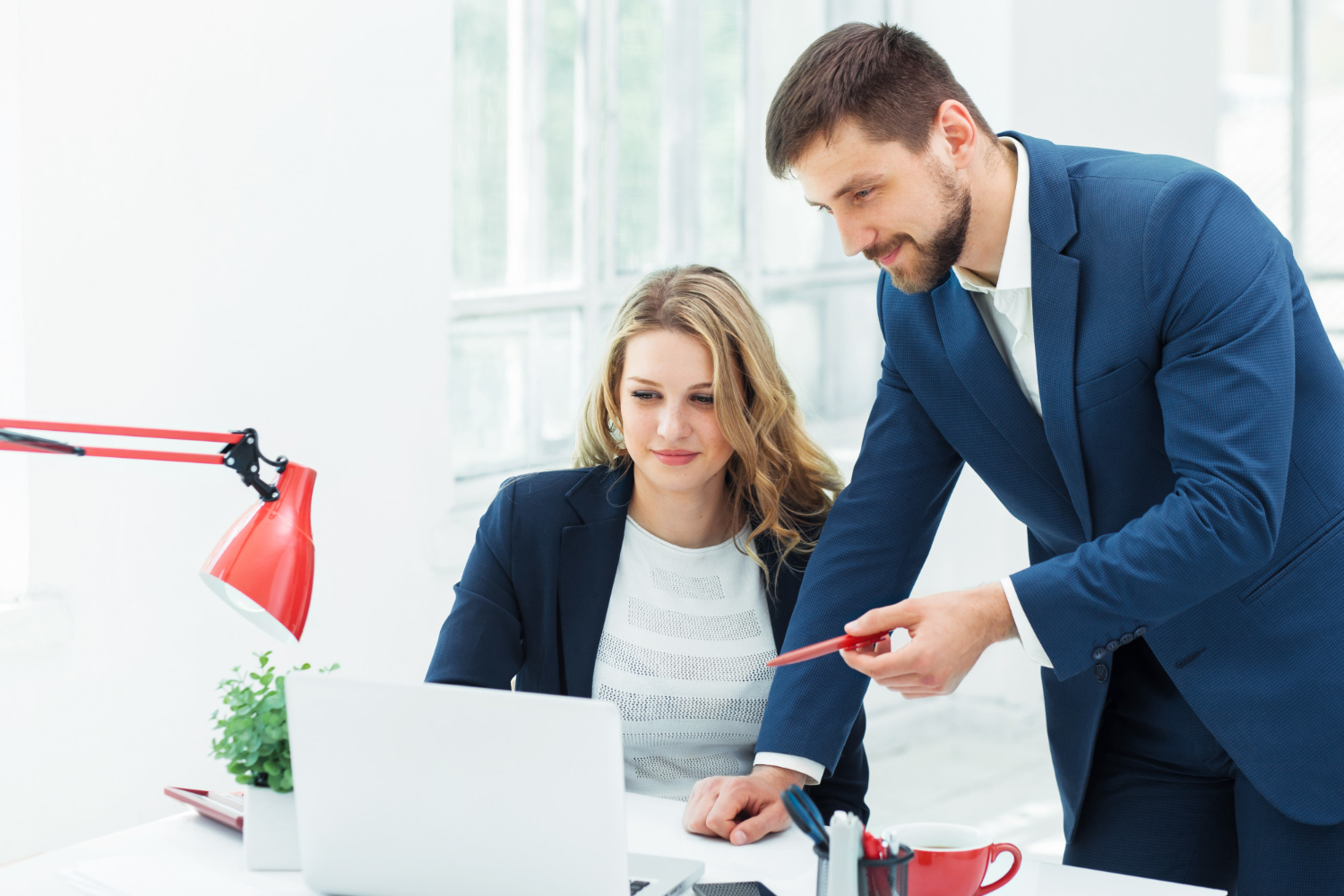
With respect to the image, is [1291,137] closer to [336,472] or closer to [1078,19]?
[1078,19]

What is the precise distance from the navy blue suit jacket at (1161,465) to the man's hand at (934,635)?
44 millimetres

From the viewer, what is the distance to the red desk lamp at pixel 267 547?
1214 millimetres

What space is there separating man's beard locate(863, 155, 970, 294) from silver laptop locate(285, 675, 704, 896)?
70 cm

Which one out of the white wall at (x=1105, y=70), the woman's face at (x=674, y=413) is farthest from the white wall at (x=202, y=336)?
the white wall at (x=1105, y=70)

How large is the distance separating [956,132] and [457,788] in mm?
928

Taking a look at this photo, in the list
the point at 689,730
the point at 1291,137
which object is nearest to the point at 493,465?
the point at 689,730

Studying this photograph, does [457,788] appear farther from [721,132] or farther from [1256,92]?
[1256,92]

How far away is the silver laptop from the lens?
1.10m

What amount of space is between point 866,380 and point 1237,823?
3174mm

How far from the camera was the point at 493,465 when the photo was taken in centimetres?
335

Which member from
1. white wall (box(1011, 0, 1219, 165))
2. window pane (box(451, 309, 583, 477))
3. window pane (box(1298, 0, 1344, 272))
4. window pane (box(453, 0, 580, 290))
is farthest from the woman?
window pane (box(1298, 0, 1344, 272))

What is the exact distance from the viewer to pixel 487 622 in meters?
1.81

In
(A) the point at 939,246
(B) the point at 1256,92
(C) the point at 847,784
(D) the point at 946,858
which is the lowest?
(C) the point at 847,784

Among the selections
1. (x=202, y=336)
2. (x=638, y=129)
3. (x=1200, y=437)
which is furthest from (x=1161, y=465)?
(x=638, y=129)
